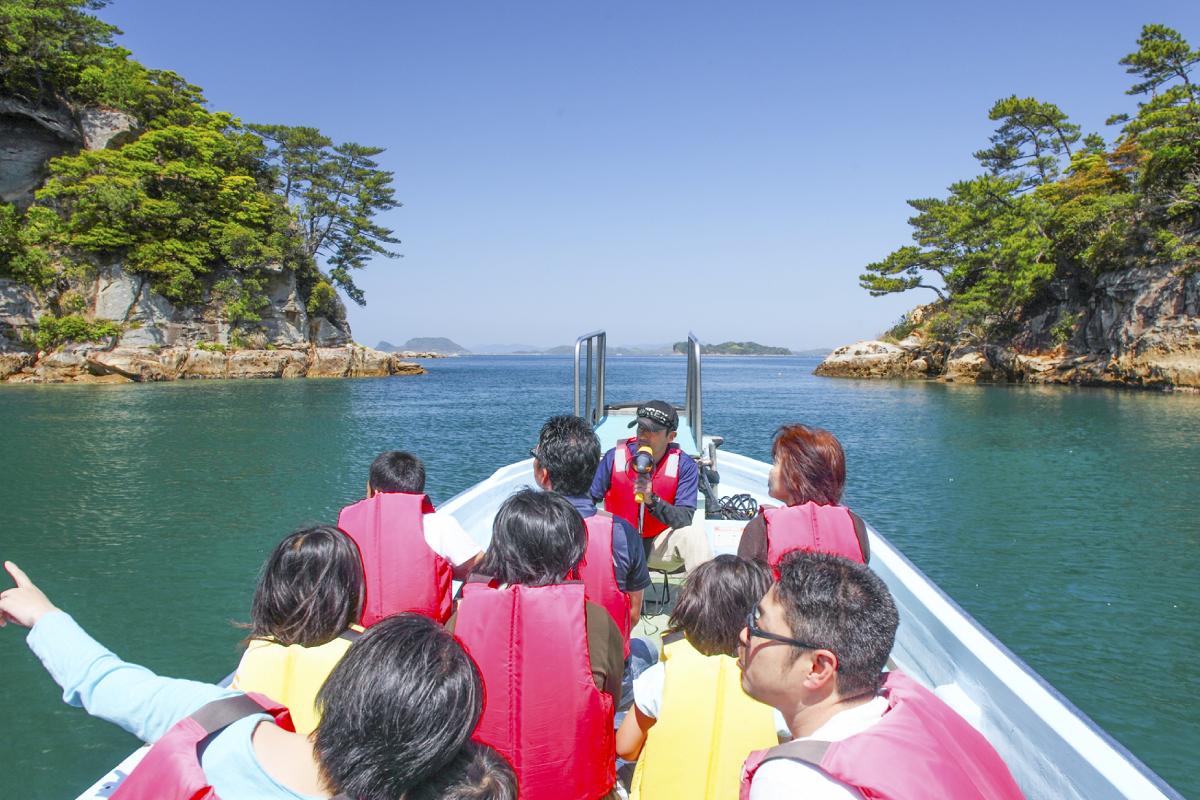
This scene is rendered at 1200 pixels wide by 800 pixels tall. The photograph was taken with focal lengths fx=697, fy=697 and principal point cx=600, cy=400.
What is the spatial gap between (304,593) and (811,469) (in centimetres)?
190

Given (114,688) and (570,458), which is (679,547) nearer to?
(570,458)

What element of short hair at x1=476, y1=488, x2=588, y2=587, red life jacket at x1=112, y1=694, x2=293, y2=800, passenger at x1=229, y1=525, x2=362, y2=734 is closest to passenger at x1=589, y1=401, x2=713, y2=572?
short hair at x1=476, y1=488, x2=588, y2=587

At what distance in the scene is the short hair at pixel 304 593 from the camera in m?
1.86

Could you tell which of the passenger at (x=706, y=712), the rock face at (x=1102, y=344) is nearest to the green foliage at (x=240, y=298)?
the rock face at (x=1102, y=344)

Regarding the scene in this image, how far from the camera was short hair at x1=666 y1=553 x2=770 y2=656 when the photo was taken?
77.6 inches

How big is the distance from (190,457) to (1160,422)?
81.9 ft

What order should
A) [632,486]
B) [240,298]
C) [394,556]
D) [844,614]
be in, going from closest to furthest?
[844,614] < [394,556] < [632,486] < [240,298]

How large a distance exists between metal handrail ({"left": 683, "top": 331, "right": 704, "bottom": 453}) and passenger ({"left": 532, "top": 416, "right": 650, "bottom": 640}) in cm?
400

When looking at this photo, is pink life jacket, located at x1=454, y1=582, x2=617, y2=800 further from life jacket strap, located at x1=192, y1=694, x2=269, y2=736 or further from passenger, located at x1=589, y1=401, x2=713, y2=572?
passenger, located at x1=589, y1=401, x2=713, y2=572

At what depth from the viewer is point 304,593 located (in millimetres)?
1864

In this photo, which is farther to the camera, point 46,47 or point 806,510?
point 46,47

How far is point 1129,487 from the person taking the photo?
12062 mm

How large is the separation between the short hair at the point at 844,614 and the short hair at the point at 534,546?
821 mm

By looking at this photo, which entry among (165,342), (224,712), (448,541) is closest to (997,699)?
(448,541)
